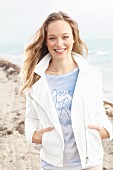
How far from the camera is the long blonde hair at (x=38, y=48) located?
7.92 ft

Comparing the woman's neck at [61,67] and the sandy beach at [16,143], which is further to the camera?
the sandy beach at [16,143]

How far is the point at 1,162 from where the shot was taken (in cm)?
504

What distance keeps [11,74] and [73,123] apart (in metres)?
10.0

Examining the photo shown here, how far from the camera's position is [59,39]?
2.36 m

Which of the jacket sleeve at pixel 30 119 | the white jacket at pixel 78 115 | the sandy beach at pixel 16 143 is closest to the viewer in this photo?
the white jacket at pixel 78 115

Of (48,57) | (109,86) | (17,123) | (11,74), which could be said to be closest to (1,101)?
(17,123)

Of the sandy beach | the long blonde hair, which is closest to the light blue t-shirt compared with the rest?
the long blonde hair

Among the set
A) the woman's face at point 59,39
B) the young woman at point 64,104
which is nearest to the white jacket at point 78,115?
the young woman at point 64,104

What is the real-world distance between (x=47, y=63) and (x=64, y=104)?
31 centimetres

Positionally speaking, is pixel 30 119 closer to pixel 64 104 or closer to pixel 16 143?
pixel 64 104

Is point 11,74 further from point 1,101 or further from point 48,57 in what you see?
point 48,57

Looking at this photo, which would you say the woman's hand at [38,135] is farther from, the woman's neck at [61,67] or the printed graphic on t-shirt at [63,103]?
the woman's neck at [61,67]

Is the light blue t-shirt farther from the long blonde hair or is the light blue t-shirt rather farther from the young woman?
the long blonde hair

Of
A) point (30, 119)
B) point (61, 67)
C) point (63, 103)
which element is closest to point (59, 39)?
point (61, 67)
